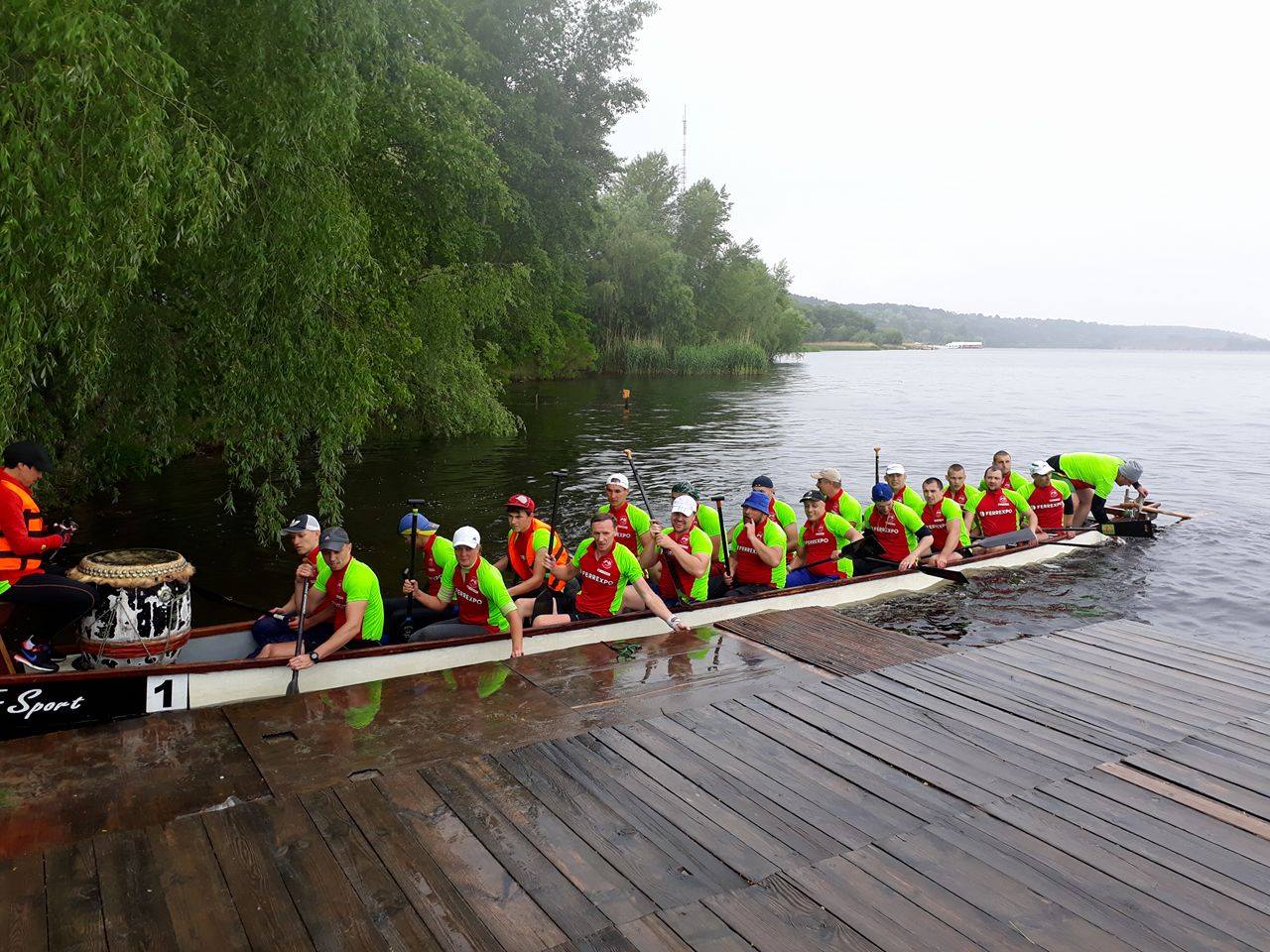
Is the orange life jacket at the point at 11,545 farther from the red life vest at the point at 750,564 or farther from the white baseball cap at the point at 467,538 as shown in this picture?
the red life vest at the point at 750,564

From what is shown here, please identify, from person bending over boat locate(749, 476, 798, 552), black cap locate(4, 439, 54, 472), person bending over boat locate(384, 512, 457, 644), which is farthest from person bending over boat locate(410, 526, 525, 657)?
person bending over boat locate(749, 476, 798, 552)

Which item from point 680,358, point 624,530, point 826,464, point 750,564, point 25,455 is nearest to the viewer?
point 25,455

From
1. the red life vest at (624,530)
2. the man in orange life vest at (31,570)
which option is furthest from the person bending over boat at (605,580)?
the man in orange life vest at (31,570)

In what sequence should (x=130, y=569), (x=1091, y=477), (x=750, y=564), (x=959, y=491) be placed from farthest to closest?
(x=1091, y=477) → (x=959, y=491) → (x=750, y=564) → (x=130, y=569)

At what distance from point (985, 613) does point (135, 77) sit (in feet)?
37.0

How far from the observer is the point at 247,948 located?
13.8ft

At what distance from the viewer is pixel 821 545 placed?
486 inches

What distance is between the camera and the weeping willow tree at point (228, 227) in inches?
285

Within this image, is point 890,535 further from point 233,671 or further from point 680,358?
point 680,358

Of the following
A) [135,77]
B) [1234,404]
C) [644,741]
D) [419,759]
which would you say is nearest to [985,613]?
[644,741]

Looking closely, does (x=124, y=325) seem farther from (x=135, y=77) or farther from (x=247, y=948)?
(x=247, y=948)

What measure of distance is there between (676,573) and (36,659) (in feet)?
20.1

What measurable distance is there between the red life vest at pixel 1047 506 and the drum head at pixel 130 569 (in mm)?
13834

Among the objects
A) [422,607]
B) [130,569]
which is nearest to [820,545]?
[422,607]
